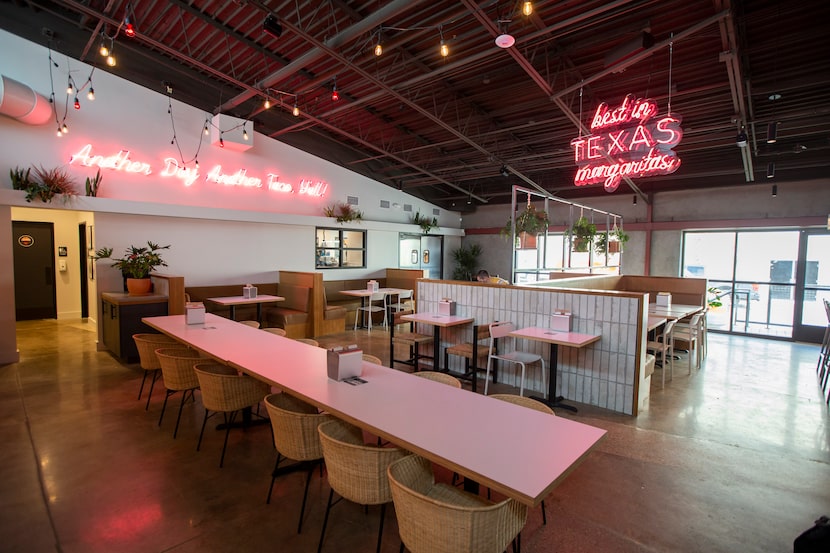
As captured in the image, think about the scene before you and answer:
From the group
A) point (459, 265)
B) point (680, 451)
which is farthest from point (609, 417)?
point (459, 265)

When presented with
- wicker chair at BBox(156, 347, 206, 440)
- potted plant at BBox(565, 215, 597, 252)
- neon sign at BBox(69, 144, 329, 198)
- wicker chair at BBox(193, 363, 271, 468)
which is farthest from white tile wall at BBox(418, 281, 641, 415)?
neon sign at BBox(69, 144, 329, 198)

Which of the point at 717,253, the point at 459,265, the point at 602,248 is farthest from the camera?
the point at 459,265

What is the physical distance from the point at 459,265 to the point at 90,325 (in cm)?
1002

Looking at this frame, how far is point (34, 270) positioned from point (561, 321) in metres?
11.0

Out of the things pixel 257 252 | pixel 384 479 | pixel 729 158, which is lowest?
pixel 384 479

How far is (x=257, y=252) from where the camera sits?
29.0ft

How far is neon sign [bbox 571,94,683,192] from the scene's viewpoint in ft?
16.4

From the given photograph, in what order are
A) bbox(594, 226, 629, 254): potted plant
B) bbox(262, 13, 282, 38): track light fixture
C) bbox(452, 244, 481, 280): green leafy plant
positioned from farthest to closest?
bbox(452, 244, 481, 280): green leafy plant < bbox(594, 226, 629, 254): potted plant < bbox(262, 13, 282, 38): track light fixture

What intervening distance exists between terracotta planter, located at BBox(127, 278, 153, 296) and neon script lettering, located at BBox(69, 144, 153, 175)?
6.92ft

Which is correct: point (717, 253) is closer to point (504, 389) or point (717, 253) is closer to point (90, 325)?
point (504, 389)

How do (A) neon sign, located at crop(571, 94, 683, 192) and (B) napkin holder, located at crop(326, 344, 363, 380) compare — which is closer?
(B) napkin holder, located at crop(326, 344, 363, 380)

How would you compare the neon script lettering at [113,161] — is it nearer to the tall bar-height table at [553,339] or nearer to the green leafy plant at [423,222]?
the green leafy plant at [423,222]

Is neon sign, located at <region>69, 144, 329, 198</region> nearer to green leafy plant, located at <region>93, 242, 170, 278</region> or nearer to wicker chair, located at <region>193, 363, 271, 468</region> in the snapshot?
green leafy plant, located at <region>93, 242, 170, 278</region>

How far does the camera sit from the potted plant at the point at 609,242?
8.34 meters
